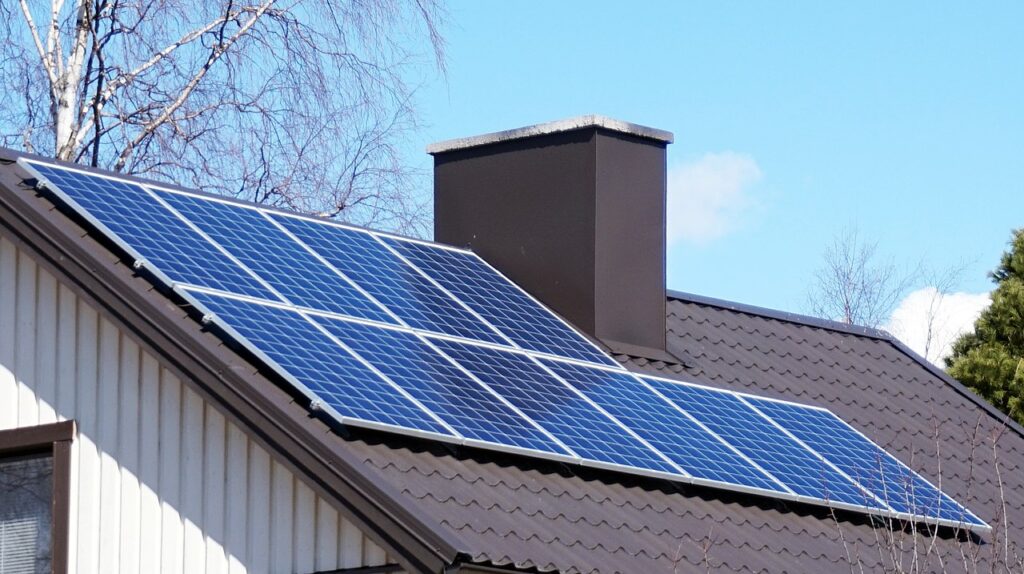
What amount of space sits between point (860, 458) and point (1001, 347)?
609 inches

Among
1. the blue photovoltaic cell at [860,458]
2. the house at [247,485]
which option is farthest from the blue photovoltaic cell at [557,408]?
the blue photovoltaic cell at [860,458]

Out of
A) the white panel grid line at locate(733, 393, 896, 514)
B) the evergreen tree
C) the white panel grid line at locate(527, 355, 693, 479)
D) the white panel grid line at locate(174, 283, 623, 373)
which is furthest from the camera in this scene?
the evergreen tree

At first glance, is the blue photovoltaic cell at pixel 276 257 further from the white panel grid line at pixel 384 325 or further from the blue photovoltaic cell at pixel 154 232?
the blue photovoltaic cell at pixel 154 232

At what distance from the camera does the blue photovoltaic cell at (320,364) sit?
1061 centimetres

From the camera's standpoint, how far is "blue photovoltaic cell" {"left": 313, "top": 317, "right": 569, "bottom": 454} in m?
11.3

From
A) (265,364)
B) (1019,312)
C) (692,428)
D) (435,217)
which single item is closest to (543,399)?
(692,428)

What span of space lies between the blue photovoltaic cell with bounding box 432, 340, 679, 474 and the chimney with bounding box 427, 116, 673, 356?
229 centimetres

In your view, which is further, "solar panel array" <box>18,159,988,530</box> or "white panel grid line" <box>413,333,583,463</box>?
"white panel grid line" <box>413,333,583,463</box>

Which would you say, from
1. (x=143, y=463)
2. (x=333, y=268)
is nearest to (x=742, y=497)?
(x=333, y=268)

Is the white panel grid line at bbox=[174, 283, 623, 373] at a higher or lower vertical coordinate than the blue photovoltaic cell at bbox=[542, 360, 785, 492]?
higher

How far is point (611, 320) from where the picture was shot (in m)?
15.1

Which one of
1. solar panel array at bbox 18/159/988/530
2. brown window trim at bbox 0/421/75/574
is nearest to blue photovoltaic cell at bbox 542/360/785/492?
solar panel array at bbox 18/159/988/530

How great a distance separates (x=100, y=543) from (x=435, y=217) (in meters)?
5.92

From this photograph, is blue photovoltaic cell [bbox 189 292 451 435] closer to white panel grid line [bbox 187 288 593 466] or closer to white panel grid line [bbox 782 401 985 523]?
white panel grid line [bbox 187 288 593 466]
